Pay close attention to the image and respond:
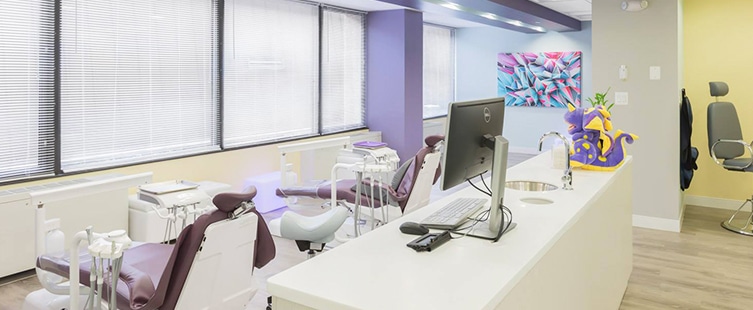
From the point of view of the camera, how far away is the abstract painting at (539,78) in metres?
9.13

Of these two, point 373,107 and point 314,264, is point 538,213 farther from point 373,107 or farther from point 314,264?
point 373,107

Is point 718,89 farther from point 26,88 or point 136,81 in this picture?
point 26,88

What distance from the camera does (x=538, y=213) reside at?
7.00 feet

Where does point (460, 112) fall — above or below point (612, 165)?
above

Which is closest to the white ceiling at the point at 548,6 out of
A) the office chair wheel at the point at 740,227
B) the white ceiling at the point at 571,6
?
the white ceiling at the point at 571,6

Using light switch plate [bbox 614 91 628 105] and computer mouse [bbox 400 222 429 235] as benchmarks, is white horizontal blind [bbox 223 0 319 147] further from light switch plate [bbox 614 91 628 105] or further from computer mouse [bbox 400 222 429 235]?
computer mouse [bbox 400 222 429 235]

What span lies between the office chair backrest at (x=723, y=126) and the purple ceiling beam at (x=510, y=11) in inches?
86.1

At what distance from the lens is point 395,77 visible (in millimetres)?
7039

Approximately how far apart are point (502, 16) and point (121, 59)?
440cm

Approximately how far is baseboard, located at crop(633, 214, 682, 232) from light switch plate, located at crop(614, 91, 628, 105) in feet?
3.51

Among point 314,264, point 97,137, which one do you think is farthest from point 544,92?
point 314,264

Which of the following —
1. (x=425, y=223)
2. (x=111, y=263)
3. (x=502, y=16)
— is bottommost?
(x=111, y=263)

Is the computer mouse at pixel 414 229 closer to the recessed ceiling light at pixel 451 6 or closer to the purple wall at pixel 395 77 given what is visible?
the recessed ceiling light at pixel 451 6

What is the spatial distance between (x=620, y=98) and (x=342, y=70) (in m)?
3.42
